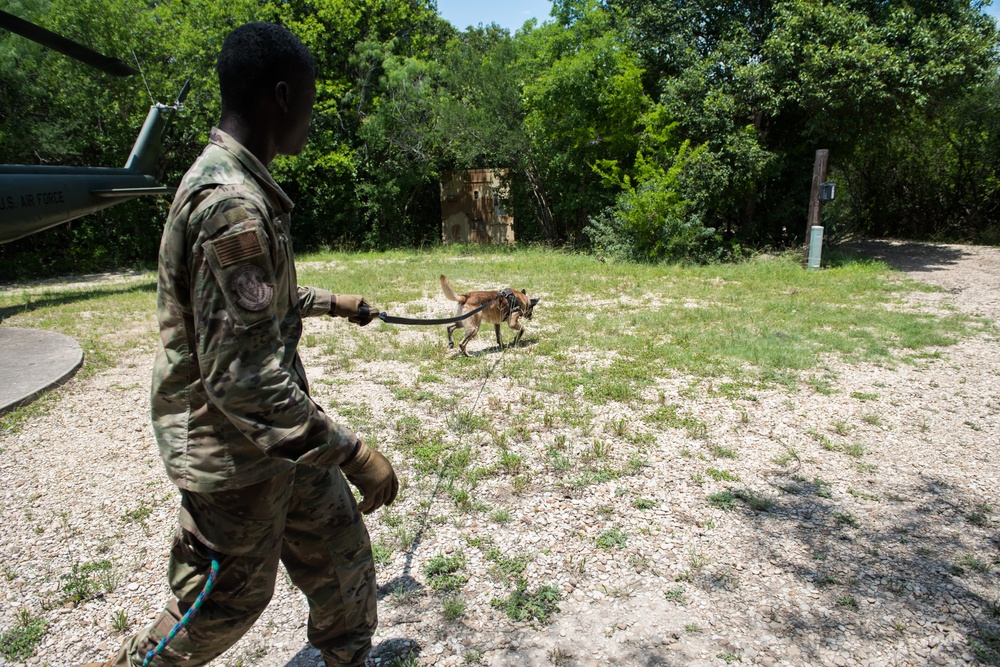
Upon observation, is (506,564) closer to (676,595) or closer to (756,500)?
(676,595)

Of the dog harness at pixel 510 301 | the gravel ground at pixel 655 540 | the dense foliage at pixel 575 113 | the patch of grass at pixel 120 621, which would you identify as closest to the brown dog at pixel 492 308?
the dog harness at pixel 510 301

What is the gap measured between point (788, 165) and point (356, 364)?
14.4 metres

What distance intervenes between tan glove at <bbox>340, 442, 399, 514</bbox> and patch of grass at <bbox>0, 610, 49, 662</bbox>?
6.32 feet

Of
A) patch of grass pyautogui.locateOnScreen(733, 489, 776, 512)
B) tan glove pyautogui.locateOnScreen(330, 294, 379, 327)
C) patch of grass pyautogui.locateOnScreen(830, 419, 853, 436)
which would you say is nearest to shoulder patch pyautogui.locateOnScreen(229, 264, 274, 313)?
tan glove pyautogui.locateOnScreen(330, 294, 379, 327)

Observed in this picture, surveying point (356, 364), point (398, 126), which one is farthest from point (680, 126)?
point (356, 364)

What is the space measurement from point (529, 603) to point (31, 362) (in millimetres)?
6894

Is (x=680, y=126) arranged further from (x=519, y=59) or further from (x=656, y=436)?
(x=656, y=436)

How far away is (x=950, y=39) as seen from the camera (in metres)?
12.8

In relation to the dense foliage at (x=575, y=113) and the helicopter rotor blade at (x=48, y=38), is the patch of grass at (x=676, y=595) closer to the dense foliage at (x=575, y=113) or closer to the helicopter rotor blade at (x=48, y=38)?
the helicopter rotor blade at (x=48, y=38)

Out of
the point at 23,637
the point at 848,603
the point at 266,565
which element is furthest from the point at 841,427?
the point at 23,637

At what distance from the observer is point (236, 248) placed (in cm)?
168

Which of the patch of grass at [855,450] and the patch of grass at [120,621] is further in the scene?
the patch of grass at [855,450]

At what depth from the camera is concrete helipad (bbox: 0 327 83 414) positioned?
6062 millimetres

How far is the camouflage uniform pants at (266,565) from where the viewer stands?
76.2 inches
